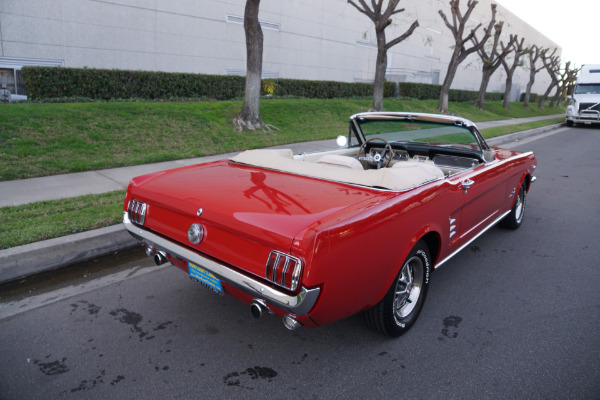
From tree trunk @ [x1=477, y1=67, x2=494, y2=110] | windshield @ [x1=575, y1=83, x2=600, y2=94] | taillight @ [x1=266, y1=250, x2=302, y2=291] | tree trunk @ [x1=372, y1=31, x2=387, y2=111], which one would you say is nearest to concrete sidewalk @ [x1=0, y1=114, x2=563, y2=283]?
taillight @ [x1=266, y1=250, x2=302, y2=291]

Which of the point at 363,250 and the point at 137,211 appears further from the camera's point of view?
the point at 137,211

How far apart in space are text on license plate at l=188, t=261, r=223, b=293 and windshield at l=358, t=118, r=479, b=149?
2.46m

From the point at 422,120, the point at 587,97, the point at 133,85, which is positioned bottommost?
the point at 422,120

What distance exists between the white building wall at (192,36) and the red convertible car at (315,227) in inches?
542

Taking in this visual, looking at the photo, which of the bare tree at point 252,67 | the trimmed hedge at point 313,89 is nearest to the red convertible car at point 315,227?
the bare tree at point 252,67

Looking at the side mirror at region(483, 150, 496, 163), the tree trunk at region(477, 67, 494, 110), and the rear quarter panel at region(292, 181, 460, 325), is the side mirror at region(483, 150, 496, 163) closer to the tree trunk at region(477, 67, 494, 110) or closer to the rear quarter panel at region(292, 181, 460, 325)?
the rear quarter panel at region(292, 181, 460, 325)

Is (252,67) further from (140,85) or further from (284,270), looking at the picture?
(284,270)

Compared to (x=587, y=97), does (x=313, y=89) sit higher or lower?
lower

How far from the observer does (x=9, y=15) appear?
13281 mm

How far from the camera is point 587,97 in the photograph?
22.4 m

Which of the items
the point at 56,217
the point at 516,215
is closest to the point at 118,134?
the point at 56,217

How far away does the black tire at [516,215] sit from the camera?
516 centimetres

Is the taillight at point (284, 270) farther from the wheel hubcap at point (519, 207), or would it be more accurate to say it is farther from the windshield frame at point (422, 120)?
the wheel hubcap at point (519, 207)

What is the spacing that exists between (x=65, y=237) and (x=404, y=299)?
3269 mm
